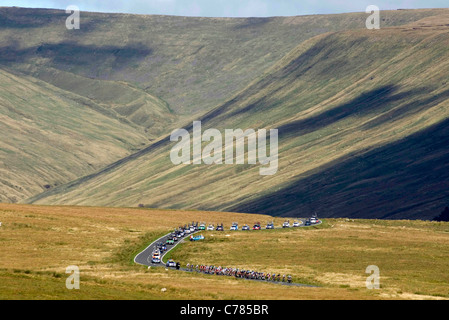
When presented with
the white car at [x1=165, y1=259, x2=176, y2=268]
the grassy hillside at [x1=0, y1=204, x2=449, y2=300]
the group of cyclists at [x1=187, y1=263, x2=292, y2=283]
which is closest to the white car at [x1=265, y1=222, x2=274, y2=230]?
the grassy hillside at [x1=0, y1=204, x2=449, y2=300]

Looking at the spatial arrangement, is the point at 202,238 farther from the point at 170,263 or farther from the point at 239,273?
the point at 239,273

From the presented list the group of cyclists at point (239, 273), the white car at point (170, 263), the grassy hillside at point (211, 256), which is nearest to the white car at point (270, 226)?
the grassy hillside at point (211, 256)

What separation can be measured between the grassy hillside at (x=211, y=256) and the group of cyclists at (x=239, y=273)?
10.1 feet

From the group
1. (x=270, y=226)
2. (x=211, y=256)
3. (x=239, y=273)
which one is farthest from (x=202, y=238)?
(x=239, y=273)

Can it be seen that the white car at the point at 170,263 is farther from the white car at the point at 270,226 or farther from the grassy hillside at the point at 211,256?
the white car at the point at 270,226

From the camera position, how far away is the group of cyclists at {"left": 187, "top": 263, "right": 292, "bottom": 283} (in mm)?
100562

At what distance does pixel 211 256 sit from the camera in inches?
4983

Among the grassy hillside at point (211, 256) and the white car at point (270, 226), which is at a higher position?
the white car at point (270, 226)

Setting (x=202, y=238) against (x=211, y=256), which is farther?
(x=202, y=238)

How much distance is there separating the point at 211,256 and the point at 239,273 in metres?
22.6

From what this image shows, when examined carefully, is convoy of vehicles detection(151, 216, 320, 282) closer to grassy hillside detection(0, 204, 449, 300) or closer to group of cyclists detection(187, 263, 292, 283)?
group of cyclists detection(187, 263, 292, 283)

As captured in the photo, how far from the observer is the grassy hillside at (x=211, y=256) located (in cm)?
8156

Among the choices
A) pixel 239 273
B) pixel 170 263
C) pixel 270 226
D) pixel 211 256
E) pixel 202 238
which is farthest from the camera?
pixel 270 226
